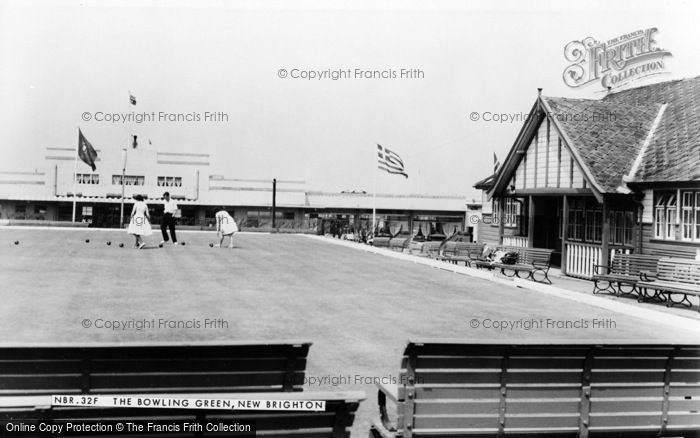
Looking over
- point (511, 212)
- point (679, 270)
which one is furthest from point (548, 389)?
point (511, 212)

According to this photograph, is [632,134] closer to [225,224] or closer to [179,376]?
[225,224]

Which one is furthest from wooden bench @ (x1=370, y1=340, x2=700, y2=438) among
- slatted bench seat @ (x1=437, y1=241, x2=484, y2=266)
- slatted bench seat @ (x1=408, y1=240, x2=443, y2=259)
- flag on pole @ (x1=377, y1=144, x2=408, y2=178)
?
flag on pole @ (x1=377, y1=144, x2=408, y2=178)

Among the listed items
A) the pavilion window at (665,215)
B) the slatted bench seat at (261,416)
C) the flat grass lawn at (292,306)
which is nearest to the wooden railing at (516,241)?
A: the flat grass lawn at (292,306)

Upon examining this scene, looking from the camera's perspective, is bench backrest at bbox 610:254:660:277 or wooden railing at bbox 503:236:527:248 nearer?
bench backrest at bbox 610:254:660:277

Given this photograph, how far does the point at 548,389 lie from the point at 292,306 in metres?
8.42

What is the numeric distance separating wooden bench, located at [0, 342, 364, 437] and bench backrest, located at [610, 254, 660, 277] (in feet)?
47.4

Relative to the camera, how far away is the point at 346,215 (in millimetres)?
83188

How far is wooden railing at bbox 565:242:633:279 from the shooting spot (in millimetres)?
20891

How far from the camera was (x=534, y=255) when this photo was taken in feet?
70.2

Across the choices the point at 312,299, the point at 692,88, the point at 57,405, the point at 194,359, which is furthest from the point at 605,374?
the point at 692,88

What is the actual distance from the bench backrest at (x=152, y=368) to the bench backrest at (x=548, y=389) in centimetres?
93

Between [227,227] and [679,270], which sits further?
[227,227]

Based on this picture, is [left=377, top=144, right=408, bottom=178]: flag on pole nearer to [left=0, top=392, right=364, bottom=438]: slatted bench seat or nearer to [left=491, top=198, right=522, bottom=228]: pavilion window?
[left=491, top=198, right=522, bottom=228]: pavilion window

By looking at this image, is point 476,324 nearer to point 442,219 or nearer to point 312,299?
point 312,299
